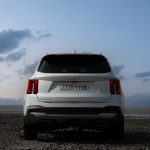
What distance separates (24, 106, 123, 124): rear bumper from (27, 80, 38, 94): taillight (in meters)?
0.38

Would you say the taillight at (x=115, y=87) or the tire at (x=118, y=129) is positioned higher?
the taillight at (x=115, y=87)

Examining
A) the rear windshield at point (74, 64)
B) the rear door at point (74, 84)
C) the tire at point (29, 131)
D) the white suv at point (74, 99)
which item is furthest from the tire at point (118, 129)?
the tire at point (29, 131)

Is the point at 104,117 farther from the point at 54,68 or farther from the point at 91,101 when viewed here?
the point at 54,68

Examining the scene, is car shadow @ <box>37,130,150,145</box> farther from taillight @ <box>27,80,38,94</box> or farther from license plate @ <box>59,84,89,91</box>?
taillight @ <box>27,80,38,94</box>

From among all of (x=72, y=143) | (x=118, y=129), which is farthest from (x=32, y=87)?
(x=118, y=129)

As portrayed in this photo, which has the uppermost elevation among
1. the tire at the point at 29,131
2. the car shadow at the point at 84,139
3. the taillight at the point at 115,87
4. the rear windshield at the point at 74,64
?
the rear windshield at the point at 74,64

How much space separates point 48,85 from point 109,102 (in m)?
1.45

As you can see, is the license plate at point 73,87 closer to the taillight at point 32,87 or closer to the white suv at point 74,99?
the white suv at point 74,99

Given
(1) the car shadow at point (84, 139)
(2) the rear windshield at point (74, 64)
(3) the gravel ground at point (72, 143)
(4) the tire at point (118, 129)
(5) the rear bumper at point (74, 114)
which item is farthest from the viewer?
(1) the car shadow at point (84, 139)

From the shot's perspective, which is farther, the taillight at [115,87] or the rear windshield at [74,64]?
the rear windshield at [74,64]

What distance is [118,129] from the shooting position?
12.1 m

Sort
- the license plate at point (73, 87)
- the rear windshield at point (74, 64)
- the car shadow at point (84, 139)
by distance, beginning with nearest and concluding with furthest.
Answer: the license plate at point (73, 87), the rear windshield at point (74, 64), the car shadow at point (84, 139)

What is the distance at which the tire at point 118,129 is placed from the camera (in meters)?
11.8

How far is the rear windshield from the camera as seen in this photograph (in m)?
12.0
